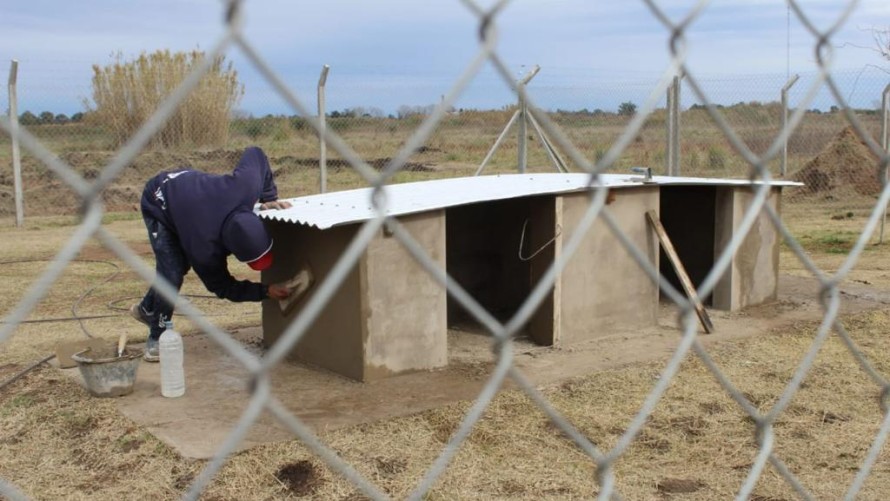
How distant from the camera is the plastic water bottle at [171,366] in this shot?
487 centimetres

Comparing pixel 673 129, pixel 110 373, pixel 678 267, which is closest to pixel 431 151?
pixel 673 129

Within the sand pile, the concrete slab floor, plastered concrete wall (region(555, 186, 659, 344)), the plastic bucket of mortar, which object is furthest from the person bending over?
the sand pile

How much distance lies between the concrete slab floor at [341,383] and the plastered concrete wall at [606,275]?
0.12 metres

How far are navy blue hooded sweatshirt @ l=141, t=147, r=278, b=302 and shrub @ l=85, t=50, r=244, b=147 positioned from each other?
161cm

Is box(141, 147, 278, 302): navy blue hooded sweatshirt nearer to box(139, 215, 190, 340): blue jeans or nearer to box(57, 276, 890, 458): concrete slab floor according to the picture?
box(139, 215, 190, 340): blue jeans

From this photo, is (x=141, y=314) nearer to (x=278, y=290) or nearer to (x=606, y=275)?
(x=278, y=290)

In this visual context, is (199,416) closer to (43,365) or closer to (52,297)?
(43,365)

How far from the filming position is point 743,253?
715 centimetres

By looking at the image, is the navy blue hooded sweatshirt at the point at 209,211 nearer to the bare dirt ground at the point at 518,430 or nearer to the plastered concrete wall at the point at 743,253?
the bare dirt ground at the point at 518,430

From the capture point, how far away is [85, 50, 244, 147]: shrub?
28.0 ft

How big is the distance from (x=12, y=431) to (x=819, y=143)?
16.6 m

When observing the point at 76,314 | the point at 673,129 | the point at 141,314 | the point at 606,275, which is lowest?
the point at 76,314

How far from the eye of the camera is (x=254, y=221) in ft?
15.8

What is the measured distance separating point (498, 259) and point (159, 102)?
329cm
